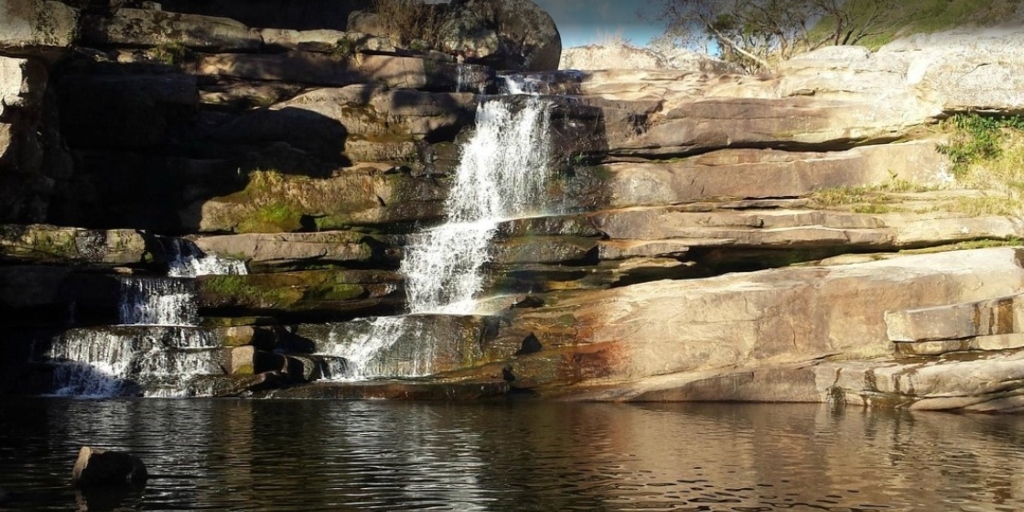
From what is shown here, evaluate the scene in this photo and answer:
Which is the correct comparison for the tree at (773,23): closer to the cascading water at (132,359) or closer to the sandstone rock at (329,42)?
the sandstone rock at (329,42)

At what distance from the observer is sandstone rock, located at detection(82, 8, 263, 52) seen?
33844mm

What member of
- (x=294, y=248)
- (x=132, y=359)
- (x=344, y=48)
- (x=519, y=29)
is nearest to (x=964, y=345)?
(x=294, y=248)

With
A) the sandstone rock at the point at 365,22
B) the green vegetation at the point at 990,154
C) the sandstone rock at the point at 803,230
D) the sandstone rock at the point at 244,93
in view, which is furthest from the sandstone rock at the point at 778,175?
the sandstone rock at the point at 365,22

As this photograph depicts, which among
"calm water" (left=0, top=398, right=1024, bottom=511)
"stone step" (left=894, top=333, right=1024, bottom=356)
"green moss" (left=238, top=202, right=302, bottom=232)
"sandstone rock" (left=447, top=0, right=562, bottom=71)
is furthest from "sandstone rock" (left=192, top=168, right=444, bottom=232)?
"sandstone rock" (left=447, top=0, right=562, bottom=71)

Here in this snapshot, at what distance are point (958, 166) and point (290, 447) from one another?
20413 mm

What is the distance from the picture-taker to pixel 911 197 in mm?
27969

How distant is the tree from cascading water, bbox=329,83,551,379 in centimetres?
1644

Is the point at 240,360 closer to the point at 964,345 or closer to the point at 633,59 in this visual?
the point at 964,345

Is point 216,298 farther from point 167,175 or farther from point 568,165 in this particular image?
point 568,165

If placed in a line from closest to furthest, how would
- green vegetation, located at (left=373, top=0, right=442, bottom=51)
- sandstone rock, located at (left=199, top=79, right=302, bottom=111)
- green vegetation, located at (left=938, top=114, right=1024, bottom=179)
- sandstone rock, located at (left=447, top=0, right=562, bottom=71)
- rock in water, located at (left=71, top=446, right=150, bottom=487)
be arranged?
rock in water, located at (left=71, top=446, right=150, bottom=487) → green vegetation, located at (left=938, top=114, right=1024, bottom=179) → sandstone rock, located at (left=199, top=79, right=302, bottom=111) → green vegetation, located at (left=373, top=0, right=442, bottom=51) → sandstone rock, located at (left=447, top=0, right=562, bottom=71)

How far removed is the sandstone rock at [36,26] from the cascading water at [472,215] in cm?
911

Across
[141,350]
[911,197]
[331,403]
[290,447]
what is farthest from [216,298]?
[911,197]

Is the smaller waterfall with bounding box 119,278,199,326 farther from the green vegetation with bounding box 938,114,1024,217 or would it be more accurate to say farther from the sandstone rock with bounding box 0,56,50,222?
the green vegetation with bounding box 938,114,1024,217

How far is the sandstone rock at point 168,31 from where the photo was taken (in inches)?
1332
